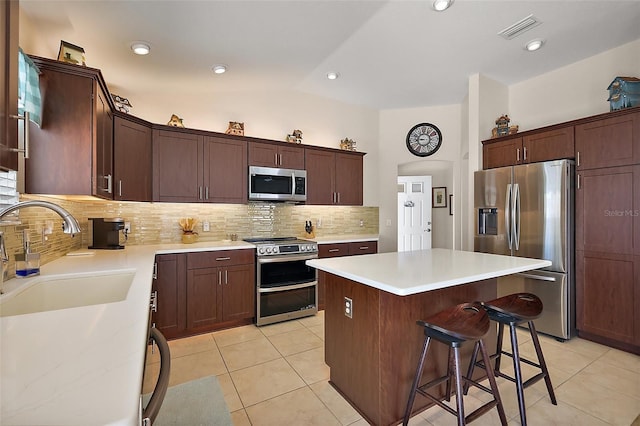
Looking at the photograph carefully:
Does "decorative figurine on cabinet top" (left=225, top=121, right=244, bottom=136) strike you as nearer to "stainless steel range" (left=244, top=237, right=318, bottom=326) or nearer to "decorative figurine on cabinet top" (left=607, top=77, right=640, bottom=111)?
"stainless steel range" (left=244, top=237, right=318, bottom=326)

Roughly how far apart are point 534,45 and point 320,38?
2145 millimetres

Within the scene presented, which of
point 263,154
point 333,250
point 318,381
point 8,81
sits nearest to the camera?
point 8,81

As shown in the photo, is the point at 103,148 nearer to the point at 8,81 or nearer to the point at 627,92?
the point at 8,81

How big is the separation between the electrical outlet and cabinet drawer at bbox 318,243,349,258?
187 centimetres

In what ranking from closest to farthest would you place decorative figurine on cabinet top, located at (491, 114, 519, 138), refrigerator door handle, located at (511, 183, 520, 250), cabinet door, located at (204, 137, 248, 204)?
refrigerator door handle, located at (511, 183, 520, 250) → cabinet door, located at (204, 137, 248, 204) → decorative figurine on cabinet top, located at (491, 114, 519, 138)

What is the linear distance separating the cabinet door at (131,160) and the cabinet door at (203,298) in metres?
0.95

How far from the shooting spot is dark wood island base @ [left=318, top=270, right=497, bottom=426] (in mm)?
1767

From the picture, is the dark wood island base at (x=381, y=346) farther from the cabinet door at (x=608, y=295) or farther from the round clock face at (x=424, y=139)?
the round clock face at (x=424, y=139)

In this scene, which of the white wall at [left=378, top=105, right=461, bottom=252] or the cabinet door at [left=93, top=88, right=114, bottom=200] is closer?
the cabinet door at [left=93, top=88, right=114, bottom=200]

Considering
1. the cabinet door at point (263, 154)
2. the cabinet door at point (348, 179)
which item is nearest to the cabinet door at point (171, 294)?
the cabinet door at point (263, 154)

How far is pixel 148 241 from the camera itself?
348 cm

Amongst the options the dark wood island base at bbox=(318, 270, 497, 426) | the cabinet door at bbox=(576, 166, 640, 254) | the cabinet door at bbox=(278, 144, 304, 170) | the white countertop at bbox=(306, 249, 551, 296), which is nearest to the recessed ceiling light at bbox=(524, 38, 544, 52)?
the cabinet door at bbox=(576, 166, 640, 254)

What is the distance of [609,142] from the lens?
2787mm

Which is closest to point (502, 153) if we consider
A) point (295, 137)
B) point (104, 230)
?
point (295, 137)
